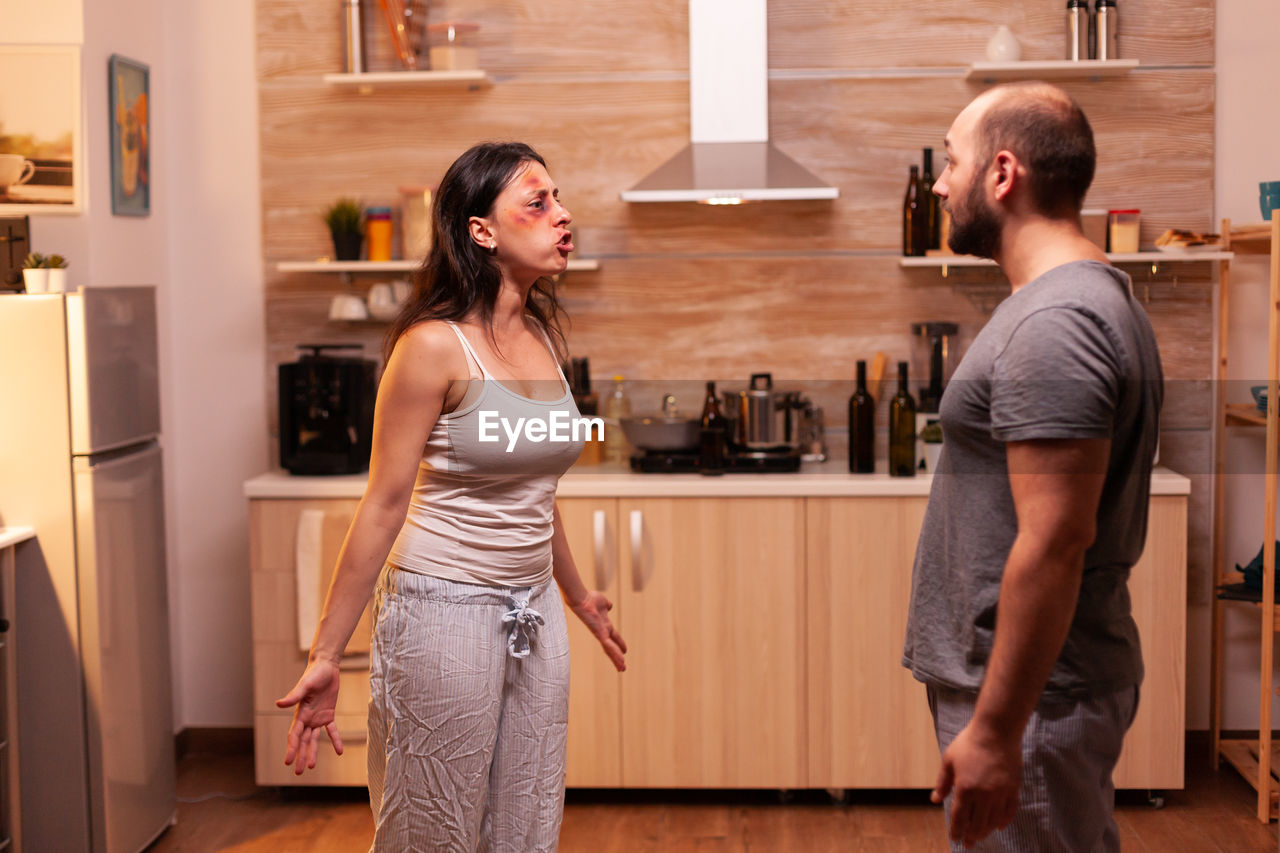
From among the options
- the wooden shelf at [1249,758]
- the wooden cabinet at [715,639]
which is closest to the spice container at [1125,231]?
the wooden cabinet at [715,639]

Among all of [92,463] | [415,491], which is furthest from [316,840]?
[415,491]

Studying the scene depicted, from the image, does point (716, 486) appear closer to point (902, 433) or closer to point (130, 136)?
point (902, 433)

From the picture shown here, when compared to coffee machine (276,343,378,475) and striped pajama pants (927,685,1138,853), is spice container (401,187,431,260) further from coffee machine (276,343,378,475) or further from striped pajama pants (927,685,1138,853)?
striped pajama pants (927,685,1138,853)

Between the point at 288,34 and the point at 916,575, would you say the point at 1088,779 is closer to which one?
the point at 916,575

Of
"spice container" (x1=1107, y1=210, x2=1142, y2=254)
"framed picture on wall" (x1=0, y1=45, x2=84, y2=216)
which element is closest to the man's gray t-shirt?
"spice container" (x1=1107, y1=210, x2=1142, y2=254)

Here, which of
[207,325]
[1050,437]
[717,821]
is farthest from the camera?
[207,325]

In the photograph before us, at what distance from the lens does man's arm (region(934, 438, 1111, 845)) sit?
113 centimetres

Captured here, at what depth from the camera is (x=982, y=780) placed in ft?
3.88

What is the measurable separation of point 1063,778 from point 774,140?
2455 millimetres

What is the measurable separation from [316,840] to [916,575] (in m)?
2.13

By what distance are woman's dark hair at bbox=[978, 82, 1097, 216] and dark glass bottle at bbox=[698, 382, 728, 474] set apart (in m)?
1.84

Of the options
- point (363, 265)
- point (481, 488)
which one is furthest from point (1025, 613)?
point (363, 265)

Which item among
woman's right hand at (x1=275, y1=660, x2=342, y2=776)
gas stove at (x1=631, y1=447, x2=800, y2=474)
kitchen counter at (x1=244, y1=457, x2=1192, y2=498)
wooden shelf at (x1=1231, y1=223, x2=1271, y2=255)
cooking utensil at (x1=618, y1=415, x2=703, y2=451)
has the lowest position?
woman's right hand at (x1=275, y1=660, x2=342, y2=776)

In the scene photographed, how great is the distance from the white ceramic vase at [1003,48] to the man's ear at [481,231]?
2052 millimetres
